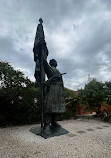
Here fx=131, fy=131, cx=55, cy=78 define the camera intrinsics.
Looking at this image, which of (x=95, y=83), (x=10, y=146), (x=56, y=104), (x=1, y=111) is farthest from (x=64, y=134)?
(x=95, y=83)

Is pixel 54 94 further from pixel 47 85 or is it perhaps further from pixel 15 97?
pixel 15 97

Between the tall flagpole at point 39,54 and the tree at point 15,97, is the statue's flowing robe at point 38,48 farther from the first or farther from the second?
the tree at point 15,97

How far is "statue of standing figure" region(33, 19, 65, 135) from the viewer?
4414 mm

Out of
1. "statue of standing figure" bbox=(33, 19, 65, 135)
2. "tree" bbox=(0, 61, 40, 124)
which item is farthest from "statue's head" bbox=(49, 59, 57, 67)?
"tree" bbox=(0, 61, 40, 124)

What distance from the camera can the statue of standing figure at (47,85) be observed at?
4.41m

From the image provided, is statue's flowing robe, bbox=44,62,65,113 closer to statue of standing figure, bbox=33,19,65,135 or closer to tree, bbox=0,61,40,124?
statue of standing figure, bbox=33,19,65,135

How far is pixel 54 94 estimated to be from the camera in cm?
457

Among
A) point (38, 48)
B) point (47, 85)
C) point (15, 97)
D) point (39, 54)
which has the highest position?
point (38, 48)

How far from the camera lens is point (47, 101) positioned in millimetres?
4422

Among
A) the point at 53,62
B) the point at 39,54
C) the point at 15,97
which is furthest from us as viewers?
the point at 15,97

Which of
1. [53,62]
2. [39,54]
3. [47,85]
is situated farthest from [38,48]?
[47,85]

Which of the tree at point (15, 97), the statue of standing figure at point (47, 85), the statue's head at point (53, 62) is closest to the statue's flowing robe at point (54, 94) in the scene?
the statue of standing figure at point (47, 85)

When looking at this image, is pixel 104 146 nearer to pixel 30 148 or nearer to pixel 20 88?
pixel 30 148

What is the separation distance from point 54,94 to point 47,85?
40 cm
